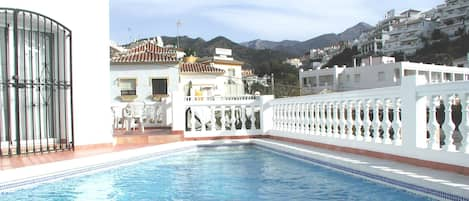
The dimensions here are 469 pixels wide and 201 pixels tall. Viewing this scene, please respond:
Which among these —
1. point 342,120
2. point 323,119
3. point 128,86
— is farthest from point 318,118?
point 128,86

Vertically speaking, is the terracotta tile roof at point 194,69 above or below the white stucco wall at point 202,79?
above

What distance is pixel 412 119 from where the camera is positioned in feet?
19.4

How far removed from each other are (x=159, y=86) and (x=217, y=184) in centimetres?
2484

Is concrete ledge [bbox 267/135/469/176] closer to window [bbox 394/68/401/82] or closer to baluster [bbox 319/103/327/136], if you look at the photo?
baluster [bbox 319/103/327/136]

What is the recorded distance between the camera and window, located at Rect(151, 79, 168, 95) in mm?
30719

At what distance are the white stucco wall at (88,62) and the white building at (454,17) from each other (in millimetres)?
103199

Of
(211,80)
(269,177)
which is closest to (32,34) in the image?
(269,177)

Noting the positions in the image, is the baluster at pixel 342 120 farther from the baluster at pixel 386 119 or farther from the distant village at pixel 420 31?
the distant village at pixel 420 31

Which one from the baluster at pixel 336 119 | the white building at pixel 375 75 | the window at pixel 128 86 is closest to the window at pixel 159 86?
the window at pixel 128 86

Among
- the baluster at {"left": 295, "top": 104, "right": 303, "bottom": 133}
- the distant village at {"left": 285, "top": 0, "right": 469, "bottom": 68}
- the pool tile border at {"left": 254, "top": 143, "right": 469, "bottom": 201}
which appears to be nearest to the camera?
the pool tile border at {"left": 254, "top": 143, "right": 469, "bottom": 201}

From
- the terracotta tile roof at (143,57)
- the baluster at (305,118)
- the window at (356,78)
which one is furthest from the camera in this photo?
the window at (356,78)

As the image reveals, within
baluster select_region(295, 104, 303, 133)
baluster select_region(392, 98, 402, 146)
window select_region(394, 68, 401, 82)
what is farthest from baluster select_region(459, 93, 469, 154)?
window select_region(394, 68, 401, 82)

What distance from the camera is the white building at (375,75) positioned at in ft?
185

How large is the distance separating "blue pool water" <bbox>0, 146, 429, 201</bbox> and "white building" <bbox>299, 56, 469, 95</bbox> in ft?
135
